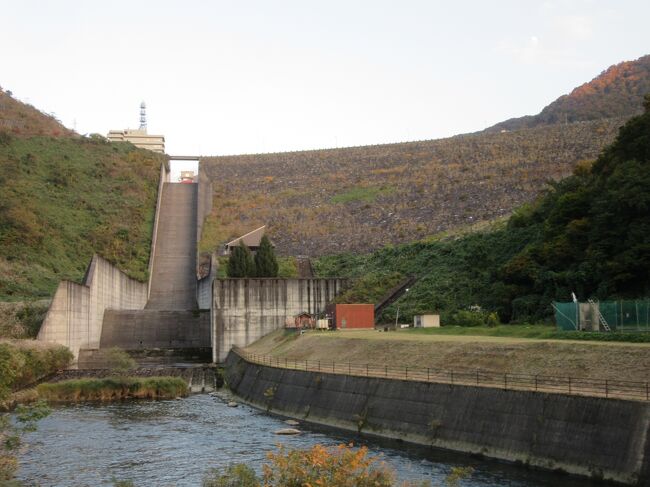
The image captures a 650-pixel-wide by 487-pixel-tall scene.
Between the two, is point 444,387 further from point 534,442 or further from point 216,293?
point 216,293

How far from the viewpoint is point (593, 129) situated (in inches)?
4665

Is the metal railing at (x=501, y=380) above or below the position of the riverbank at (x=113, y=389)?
above

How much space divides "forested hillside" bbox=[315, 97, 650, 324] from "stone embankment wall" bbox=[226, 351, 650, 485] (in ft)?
50.9

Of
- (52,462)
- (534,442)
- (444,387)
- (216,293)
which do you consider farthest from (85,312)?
(534,442)

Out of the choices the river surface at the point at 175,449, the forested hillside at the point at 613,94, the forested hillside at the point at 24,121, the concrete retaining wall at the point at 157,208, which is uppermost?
the forested hillside at the point at 613,94

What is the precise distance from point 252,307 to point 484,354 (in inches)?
1173

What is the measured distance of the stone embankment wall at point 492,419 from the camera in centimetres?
2253

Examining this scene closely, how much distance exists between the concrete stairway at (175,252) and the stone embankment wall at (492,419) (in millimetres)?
35727

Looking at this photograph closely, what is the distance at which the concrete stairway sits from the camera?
73312 mm

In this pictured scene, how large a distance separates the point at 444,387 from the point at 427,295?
28.9m

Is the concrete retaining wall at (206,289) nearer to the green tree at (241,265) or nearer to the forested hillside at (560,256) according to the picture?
the green tree at (241,265)

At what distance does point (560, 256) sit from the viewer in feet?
156

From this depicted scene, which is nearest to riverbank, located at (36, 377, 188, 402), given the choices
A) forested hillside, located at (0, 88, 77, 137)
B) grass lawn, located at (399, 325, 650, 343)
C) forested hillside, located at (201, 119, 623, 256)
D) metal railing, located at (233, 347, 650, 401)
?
metal railing, located at (233, 347, 650, 401)

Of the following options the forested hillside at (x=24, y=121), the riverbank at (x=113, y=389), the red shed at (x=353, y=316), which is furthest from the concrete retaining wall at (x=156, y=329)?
the forested hillside at (x=24, y=121)
